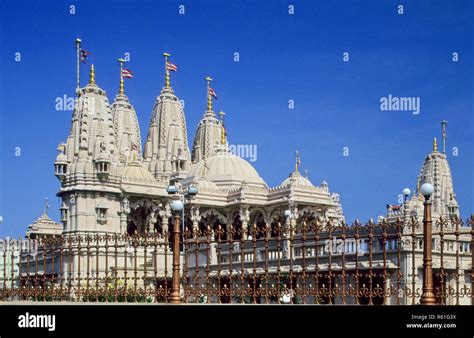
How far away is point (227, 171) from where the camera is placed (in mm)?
53219

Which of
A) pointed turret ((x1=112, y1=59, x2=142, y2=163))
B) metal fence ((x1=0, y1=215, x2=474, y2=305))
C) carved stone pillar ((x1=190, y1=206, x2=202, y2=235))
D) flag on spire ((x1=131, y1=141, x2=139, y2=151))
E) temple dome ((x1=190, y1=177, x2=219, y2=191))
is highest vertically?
pointed turret ((x1=112, y1=59, x2=142, y2=163))

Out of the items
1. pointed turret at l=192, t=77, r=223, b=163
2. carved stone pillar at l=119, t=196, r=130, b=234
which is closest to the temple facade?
carved stone pillar at l=119, t=196, r=130, b=234

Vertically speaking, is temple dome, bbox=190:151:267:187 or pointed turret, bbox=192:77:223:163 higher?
pointed turret, bbox=192:77:223:163

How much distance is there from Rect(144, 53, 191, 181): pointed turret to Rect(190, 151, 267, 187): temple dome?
6.57 meters

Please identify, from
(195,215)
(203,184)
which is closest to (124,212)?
(195,215)

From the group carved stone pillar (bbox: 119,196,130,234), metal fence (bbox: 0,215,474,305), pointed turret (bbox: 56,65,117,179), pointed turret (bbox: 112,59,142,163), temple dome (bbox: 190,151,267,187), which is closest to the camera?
metal fence (bbox: 0,215,474,305)

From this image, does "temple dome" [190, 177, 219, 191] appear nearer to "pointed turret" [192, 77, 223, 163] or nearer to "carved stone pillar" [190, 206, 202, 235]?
"carved stone pillar" [190, 206, 202, 235]

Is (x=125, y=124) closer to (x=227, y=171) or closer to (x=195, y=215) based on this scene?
(x=227, y=171)

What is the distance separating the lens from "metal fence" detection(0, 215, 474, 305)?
16.1m

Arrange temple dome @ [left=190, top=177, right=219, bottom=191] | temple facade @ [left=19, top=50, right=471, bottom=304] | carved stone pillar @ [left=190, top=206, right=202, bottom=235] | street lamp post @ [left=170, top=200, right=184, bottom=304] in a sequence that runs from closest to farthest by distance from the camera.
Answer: street lamp post @ [left=170, top=200, right=184, bottom=304], temple facade @ [left=19, top=50, right=471, bottom=304], carved stone pillar @ [left=190, top=206, right=202, bottom=235], temple dome @ [left=190, top=177, right=219, bottom=191]

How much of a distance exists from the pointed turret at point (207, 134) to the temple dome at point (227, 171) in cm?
1224

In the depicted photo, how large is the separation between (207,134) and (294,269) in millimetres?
42434
